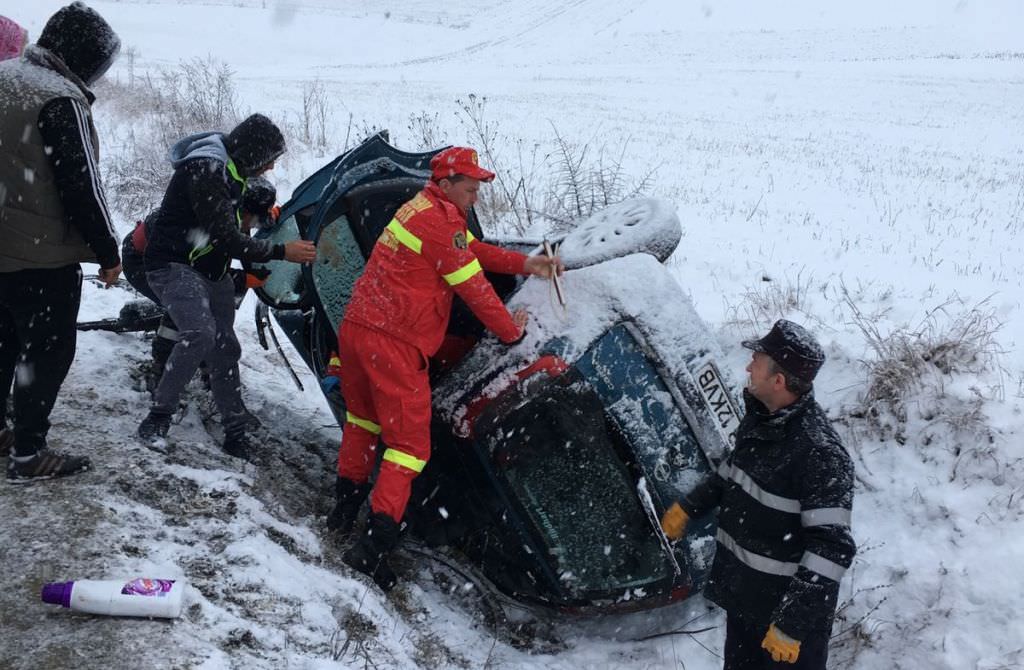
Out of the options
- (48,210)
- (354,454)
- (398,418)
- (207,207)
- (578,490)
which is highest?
(48,210)

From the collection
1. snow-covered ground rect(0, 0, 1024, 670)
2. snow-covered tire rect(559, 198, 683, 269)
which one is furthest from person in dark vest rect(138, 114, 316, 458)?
snow-covered tire rect(559, 198, 683, 269)

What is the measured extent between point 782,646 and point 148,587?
6.23ft

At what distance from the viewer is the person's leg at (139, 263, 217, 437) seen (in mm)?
3525

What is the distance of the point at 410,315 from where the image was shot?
322 centimetres

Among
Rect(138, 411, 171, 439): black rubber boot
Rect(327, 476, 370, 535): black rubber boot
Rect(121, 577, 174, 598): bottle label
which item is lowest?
Rect(327, 476, 370, 535): black rubber boot

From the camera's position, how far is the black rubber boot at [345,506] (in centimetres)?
351

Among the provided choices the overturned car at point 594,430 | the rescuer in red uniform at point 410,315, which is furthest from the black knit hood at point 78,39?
the overturned car at point 594,430

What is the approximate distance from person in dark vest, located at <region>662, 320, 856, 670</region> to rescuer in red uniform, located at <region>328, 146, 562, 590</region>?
101 cm

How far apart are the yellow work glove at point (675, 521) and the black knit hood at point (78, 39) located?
2.66m

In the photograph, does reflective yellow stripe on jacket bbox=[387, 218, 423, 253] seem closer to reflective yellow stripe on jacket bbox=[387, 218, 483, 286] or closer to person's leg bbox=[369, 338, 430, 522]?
reflective yellow stripe on jacket bbox=[387, 218, 483, 286]

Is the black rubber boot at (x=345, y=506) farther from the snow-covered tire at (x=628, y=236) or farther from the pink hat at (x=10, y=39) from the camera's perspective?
the pink hat at (x=10, y=39)

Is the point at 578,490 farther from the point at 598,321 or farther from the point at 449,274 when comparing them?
the point at 449,274

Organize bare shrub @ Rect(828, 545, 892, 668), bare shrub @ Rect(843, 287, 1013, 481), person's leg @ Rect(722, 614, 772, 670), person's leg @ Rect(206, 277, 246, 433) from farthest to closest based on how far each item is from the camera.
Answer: person's leg @ Rect(206, 277, 246, 433) → bare shrub @ Rect(843, 287, 1013, 481) → bare shrub @ Rect(828, 545, 892, 668) → person's leg @ Rect(722, 614, 772, 670)

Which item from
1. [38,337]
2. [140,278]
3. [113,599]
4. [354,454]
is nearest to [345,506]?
[354,454]
